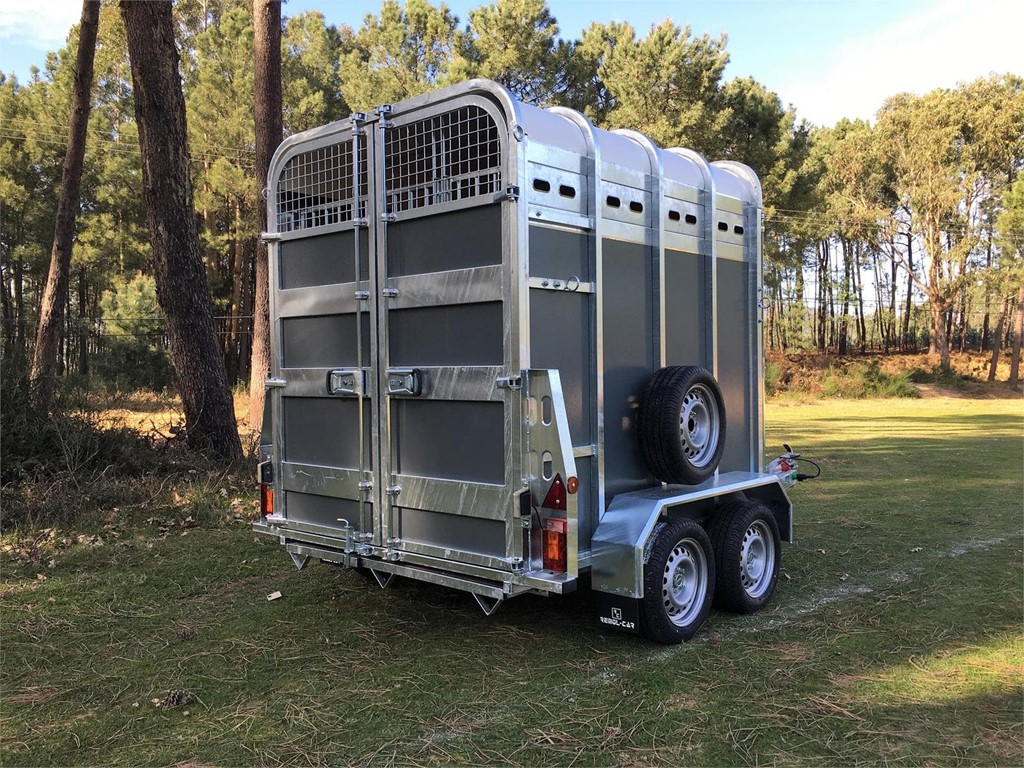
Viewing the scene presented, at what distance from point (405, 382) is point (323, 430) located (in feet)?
2.85

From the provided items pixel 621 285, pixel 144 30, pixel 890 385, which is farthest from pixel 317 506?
pixel 890 385

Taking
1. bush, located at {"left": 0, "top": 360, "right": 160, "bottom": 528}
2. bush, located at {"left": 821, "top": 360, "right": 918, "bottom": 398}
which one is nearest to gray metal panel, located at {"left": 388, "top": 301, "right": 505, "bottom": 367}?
bush, located at {"left": 0, "top": 360, "right": 160, "bottom": 528}

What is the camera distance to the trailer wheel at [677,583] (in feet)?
13.8

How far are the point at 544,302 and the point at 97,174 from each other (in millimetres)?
28661

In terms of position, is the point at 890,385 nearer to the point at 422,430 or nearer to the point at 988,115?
the point at 988,115

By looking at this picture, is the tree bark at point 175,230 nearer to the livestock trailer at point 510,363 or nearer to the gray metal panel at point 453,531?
the livestock trailer at point 510,363

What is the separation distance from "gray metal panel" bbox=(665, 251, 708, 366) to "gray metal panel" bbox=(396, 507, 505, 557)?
1.61 meters

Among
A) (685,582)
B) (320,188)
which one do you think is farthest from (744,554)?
(320,188)

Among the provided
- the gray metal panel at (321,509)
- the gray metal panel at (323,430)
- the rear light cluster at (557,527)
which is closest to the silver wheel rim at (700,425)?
the rear light cluster at (557,527)

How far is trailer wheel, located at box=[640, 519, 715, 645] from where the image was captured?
165 inches

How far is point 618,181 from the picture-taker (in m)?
4.48

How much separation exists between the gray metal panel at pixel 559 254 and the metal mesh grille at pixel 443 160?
345 millimetres

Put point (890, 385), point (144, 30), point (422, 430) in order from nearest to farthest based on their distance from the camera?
point (422, 430), point (144, 30), point (890, 385)

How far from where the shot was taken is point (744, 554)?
5027mm
